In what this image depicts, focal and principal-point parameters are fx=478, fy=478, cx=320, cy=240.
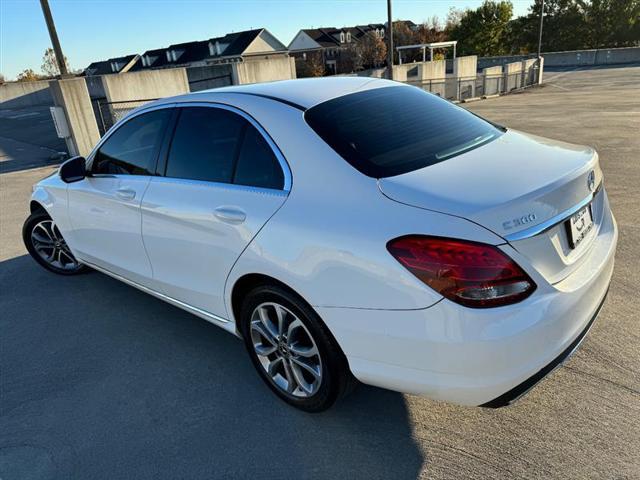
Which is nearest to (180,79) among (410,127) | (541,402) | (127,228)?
(127,228)

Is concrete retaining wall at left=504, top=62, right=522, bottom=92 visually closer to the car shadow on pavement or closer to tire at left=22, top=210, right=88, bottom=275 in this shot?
tire at left=22, top=210, right=88, bottom=275

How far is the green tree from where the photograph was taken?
5534 cm

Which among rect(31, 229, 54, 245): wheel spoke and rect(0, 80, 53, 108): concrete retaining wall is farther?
rect(0, 80, 53, 108): concrete retaining wall

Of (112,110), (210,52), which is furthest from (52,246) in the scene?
(210,52)

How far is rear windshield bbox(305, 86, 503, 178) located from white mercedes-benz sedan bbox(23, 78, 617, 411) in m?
0.01

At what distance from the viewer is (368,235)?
2064 mm

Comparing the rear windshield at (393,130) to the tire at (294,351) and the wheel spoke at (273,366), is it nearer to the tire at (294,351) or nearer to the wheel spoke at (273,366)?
the tire at (294,351)

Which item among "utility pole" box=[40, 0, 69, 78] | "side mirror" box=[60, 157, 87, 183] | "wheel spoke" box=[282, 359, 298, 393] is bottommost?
"wheel spoke" box=[282, 359, 298, 393]

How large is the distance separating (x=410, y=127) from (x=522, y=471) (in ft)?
6.11

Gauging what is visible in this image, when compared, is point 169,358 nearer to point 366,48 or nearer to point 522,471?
point 522,471

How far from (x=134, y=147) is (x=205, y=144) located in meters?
0.90

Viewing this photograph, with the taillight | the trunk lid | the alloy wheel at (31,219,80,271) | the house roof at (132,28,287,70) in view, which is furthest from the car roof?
the house roof at (132,28,287,70)

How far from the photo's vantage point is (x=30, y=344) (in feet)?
12.2

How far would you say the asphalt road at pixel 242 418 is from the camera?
235cm
